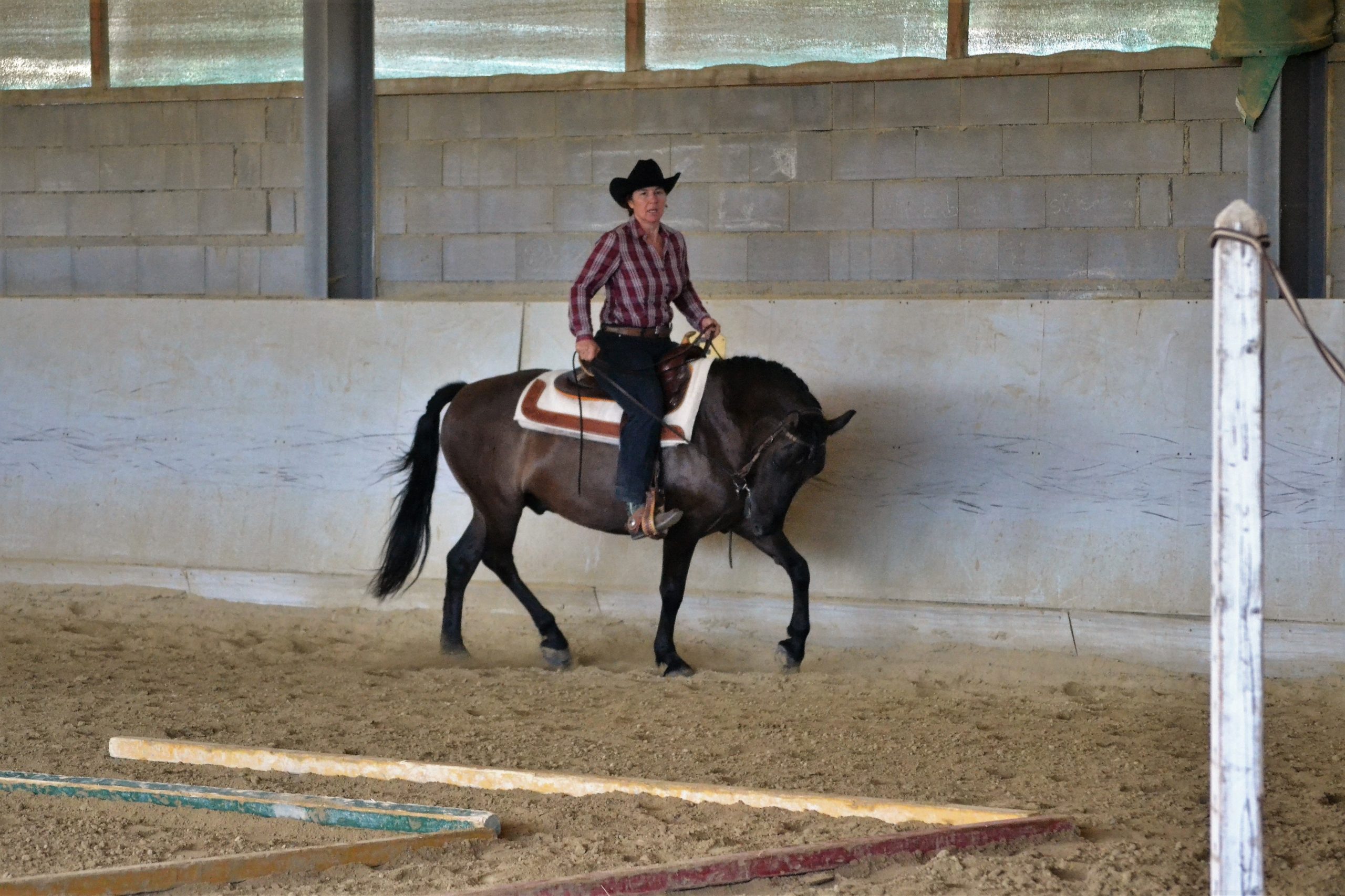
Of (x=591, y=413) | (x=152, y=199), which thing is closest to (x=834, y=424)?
(x=591, y=413)

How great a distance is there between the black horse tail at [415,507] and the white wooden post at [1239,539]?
4.08 m

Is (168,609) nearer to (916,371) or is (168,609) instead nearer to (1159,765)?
(916,371)

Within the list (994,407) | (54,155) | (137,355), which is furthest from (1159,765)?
(54,155)

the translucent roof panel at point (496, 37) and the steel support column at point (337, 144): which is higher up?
the translucent roof panel at point (496, 37)

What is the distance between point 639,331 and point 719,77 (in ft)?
10.6

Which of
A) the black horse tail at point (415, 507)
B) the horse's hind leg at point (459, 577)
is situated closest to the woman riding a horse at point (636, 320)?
the horse's hind leg at point (459, 577)

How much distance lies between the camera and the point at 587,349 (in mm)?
5172

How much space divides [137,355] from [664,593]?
3332mm

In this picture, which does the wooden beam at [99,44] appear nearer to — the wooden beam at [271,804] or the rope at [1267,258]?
the wooden beam at [271,804]

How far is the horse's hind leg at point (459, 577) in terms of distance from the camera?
5.73 m

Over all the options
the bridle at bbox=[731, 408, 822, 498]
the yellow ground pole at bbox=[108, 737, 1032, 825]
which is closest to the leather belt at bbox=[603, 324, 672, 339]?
the bridle at bbox=[731, 408, 822, 498]

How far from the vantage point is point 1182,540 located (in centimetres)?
552

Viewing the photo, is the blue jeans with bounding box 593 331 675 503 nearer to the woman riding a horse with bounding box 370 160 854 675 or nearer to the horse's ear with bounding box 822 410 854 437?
the woman riding a horse with bounding box 370 160 854 675

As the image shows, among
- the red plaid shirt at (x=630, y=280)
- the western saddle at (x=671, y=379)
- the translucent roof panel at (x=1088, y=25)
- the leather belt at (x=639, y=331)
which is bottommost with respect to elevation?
the western saddle at (x=671, y=379)
